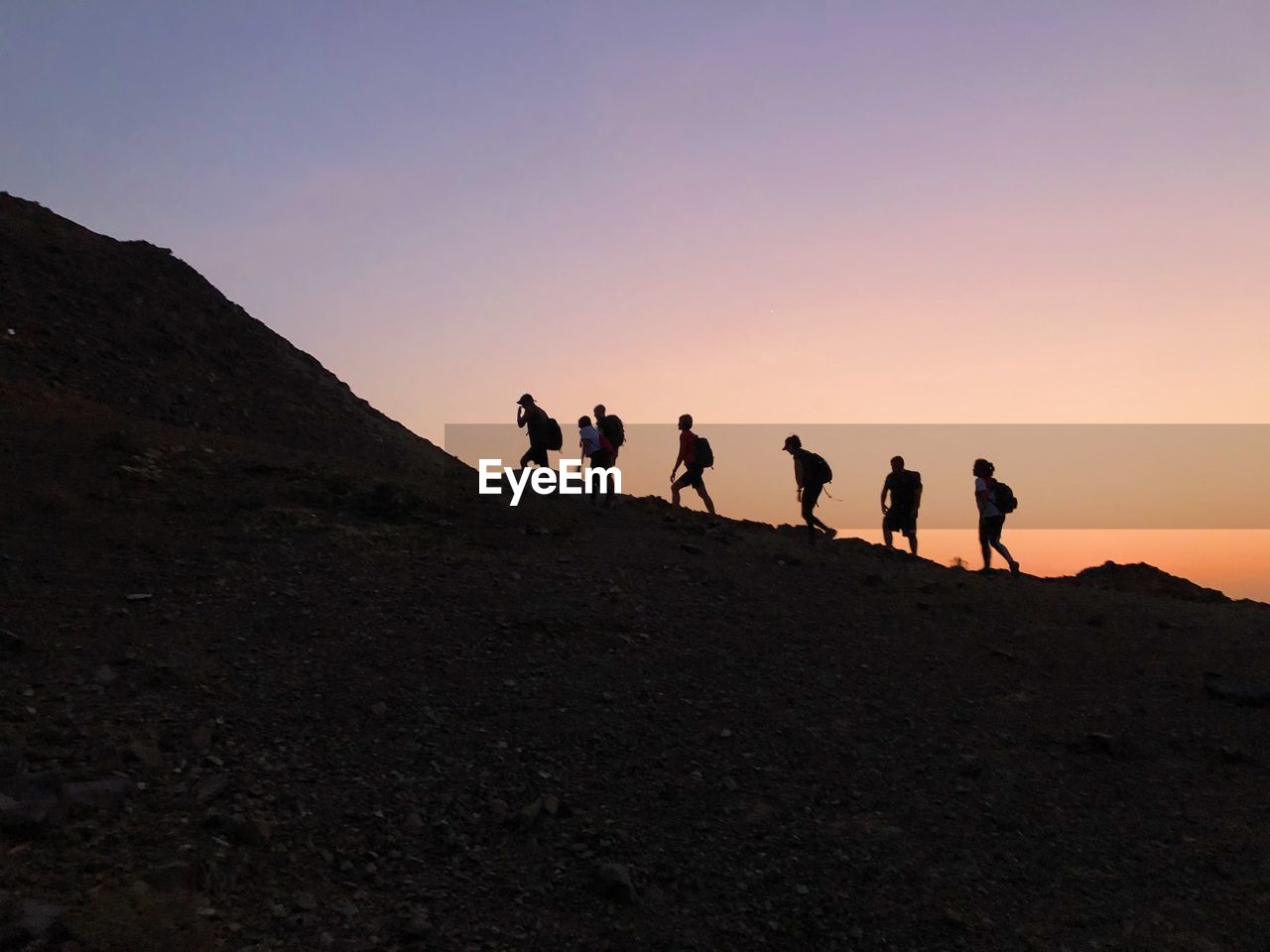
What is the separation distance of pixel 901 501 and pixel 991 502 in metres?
1.81

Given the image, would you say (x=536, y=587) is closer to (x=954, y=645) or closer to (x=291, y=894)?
(x=954, y=645)

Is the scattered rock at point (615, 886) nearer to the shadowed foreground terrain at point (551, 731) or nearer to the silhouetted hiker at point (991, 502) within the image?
the shadowed foreground terrain at point (551, 731)

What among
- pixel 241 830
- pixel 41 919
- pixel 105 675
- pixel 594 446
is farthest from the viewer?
pixel 594 446

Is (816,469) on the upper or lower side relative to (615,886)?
upper

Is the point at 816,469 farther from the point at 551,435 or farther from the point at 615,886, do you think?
the point at 615,886

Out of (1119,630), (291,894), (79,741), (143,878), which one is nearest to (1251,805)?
(1119,630)

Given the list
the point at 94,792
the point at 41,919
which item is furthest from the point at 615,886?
the point at 94,792

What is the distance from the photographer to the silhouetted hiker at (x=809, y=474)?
1678cm

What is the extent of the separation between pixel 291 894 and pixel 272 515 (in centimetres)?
759

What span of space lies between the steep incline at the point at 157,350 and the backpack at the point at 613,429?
5.16 meters

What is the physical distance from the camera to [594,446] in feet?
56.1

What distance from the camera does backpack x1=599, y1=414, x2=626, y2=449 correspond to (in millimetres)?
17469

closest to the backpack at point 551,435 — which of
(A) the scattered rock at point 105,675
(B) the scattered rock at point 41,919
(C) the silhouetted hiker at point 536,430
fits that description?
(C) the silhouetted hiker at point 536,430

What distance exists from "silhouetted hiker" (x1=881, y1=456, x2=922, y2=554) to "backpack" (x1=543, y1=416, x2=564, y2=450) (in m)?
5.56
